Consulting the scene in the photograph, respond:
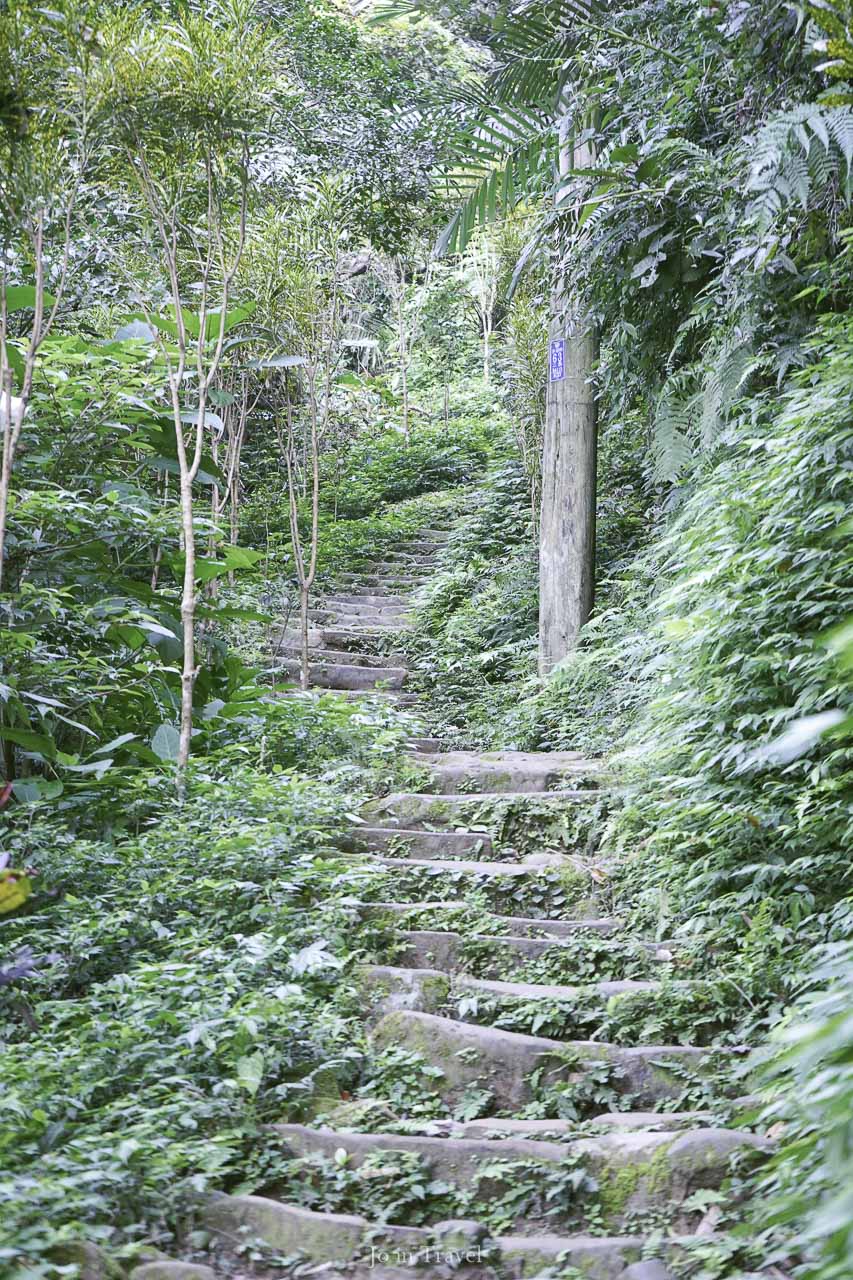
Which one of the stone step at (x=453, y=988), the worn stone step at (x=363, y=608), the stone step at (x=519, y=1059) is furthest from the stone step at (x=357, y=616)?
the stone step at (x=519, y=1059)

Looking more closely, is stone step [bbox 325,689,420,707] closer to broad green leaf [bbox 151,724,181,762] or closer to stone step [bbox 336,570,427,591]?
broad green leaf [bbox 151,724,181,762]

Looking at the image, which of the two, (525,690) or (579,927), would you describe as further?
(525,690)

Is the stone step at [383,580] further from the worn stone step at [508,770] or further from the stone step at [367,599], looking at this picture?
the worn stone step at [508,770]

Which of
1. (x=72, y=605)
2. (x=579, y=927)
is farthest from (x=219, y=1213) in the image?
(x=72, y=605)

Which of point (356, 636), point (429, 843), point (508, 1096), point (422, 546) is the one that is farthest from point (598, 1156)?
point (422, 546)

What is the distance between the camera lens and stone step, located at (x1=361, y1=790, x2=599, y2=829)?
13.9 feet

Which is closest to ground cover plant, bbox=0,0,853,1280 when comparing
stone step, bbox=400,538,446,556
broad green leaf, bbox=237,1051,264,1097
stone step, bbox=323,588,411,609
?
broad green leaf, bbox=237,1051,264,1097

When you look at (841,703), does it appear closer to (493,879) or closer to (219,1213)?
(493,879)

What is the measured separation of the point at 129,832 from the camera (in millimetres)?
4055

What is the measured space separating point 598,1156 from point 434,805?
206 cm

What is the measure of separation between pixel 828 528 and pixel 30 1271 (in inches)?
107

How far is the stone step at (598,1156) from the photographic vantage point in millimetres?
2268

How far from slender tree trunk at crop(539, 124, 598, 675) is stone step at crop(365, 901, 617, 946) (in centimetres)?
284

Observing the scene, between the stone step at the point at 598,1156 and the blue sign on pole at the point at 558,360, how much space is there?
15.2ft
